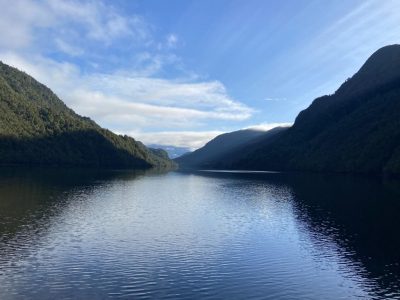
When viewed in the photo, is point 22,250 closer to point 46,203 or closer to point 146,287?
point 146,287

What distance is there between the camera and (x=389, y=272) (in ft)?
188

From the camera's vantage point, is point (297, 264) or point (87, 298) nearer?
point (87, 298)

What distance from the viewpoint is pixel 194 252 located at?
66188mm

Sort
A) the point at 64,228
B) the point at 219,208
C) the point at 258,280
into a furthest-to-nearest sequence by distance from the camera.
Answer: the point at 219,208, the point at 64,228, the point at 258,280

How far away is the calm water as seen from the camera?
4841 centimetres

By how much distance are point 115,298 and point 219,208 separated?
266 ft

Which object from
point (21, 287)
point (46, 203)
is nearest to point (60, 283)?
point (21, 287)

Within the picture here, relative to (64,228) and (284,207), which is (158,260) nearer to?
(64,228)

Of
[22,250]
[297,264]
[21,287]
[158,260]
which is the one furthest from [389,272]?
[22,250]

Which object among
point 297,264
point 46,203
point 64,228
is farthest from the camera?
point 46,203

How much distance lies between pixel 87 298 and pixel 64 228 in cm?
4017

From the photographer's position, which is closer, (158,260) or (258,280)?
(258,280)

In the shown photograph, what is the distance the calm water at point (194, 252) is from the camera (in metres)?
48.4

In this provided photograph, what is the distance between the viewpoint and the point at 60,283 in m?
48.0
